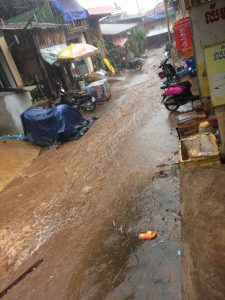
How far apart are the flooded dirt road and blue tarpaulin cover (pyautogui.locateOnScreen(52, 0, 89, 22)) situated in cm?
1360

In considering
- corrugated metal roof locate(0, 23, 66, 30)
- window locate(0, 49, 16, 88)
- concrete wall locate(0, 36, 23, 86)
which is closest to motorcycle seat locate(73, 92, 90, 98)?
concrete wall locate(0, 36, 23, 86)

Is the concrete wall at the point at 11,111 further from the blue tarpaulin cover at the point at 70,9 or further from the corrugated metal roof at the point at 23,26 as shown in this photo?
the blue tarpaulin cover at the point at 70,9

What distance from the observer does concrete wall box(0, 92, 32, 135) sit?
38.8ft

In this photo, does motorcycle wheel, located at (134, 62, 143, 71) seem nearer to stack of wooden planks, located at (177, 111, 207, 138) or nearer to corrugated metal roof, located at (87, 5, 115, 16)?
corrugated metal roof, located at (87, 5, 115, 16)

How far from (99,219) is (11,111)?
7.99 metres

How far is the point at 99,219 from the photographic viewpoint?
5.96m

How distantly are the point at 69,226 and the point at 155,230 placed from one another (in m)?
1.95

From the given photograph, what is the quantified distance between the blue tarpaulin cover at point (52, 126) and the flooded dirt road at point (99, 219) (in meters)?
0.92

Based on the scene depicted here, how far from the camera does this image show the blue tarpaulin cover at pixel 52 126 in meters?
11.3

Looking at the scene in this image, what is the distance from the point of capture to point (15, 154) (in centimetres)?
1080

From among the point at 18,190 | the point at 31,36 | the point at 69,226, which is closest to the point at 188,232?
the point at 69,226

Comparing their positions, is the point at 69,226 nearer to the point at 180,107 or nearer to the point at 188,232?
the point at 188,232

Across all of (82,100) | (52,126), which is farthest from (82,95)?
(52,126)

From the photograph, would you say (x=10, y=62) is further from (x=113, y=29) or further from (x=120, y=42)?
(x=113, y=29)
